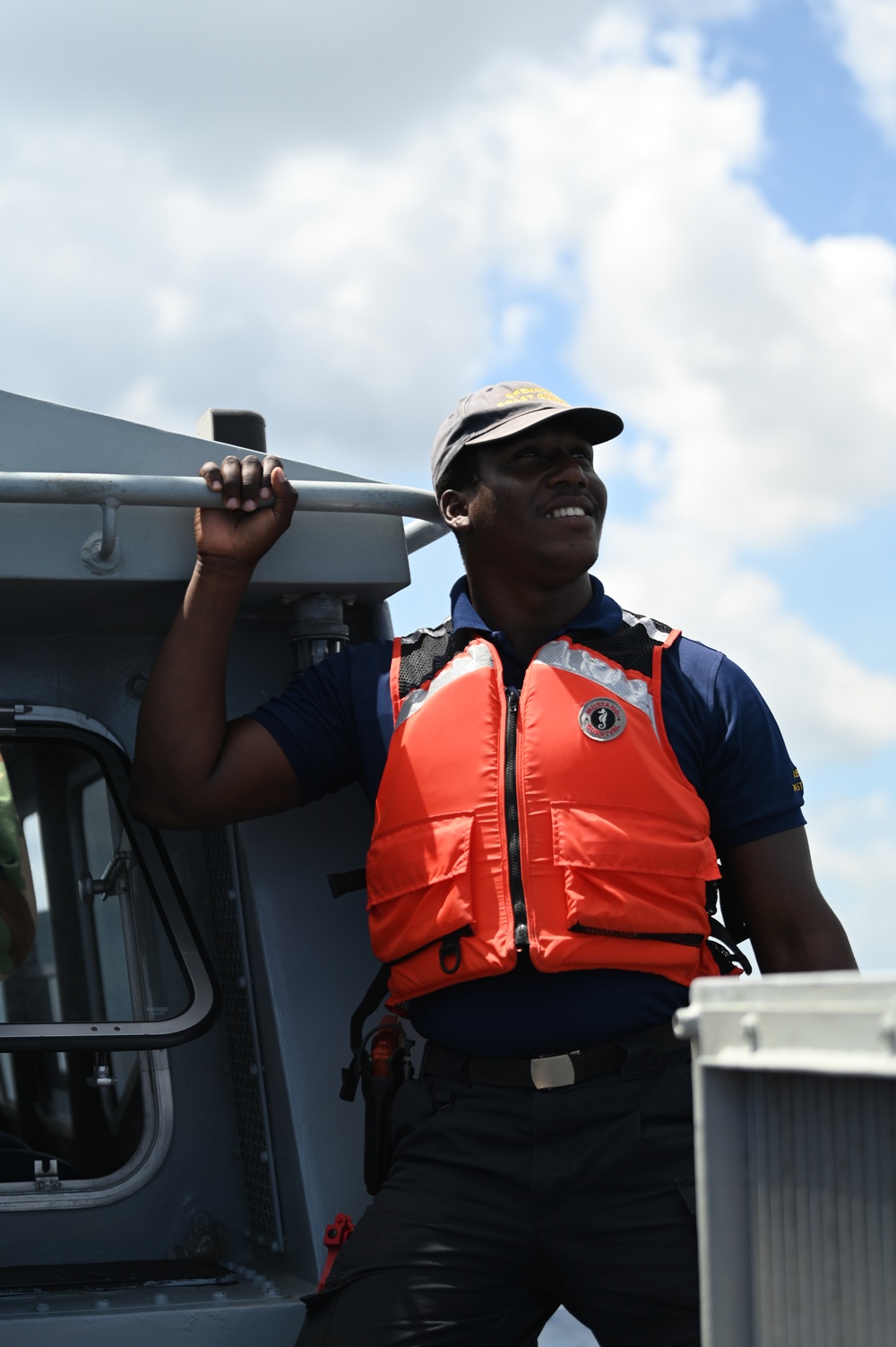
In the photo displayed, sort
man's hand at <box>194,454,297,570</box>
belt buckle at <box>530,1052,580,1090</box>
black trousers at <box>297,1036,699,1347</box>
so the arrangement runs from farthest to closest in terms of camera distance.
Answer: man's hand at <box>194,454,297,570</box> → belt buckle at <box>530,1052,580,1090</box> → black trousers at <box>297,1036,699,1347</box>

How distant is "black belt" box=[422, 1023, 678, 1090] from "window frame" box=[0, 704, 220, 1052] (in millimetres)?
789

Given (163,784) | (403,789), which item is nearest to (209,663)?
(163,784)

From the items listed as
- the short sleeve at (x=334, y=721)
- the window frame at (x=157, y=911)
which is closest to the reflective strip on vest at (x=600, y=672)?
the short sleeve at (x=334, y=721)

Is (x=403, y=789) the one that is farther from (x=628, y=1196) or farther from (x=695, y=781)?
(x=628, y=1196)

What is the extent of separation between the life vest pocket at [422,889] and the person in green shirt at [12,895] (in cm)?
71

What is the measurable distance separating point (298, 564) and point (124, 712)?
545 mm

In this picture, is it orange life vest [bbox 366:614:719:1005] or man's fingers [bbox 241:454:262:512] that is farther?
man's fingers [bbox 241:454:262:512]

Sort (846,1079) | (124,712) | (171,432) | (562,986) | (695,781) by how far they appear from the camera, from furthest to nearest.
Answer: (124,712)
(171,432)
(695,781)
(562,986)
(846,1079)

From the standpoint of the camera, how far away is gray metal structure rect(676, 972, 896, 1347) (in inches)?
55.8

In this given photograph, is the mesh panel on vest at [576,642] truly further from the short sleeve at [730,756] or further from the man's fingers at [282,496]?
the man's fingers at [282,496]

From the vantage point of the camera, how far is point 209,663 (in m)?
2.76

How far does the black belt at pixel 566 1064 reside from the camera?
240 centimetres

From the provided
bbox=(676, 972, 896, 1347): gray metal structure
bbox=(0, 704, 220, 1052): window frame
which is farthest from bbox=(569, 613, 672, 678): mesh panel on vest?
bbox=(676, 972, 896, 1347): gray metal structure

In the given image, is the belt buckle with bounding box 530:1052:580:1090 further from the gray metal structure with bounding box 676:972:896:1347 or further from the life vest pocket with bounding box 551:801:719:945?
the gray metal structure with bounding box 676:972:896:1347
